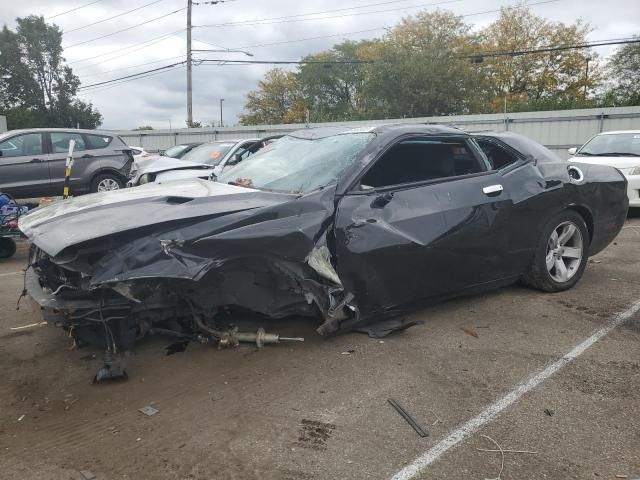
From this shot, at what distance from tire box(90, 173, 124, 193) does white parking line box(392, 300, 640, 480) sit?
8829 mm

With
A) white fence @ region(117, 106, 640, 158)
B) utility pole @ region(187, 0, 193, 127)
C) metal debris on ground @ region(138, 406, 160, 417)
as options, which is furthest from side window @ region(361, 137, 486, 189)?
utility pole @ region(187, 0, 193, 127)

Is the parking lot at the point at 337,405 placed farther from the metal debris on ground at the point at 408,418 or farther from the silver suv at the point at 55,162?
the silver suv at the point at 55,162

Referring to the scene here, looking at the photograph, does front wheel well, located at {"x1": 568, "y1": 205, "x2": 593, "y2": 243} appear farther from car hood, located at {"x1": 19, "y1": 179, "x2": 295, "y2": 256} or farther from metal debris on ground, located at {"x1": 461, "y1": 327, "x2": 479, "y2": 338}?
car hood, located at {"x1": 19, "y1": 179, "x2": 295, "y2": 256}

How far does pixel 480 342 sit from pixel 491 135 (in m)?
1.95

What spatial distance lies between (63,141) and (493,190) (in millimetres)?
8671

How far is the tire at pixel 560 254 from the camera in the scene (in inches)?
183

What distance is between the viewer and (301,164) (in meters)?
4.12

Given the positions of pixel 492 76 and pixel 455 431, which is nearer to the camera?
pixel 455 431

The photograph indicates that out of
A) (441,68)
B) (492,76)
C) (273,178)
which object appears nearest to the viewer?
(273,178)

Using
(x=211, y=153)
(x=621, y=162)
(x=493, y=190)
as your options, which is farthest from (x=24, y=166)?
(x=621, y=162)

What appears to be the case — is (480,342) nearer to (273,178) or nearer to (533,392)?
(533,392)

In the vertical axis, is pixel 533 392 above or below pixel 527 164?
below

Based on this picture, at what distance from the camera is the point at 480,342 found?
3.78 meters

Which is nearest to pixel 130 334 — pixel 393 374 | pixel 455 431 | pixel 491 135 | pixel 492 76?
pixel 393 374
